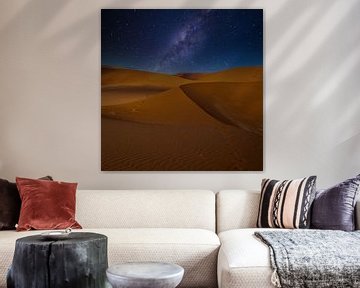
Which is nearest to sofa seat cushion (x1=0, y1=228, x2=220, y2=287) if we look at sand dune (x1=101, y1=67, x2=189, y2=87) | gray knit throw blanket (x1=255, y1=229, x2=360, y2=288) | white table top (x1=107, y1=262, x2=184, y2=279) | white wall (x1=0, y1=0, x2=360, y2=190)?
gray knit throw blanket (x1=255, y1=229, x2=360, y2=288)

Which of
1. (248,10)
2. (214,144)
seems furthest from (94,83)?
(248,10)

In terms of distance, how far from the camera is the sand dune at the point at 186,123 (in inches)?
184

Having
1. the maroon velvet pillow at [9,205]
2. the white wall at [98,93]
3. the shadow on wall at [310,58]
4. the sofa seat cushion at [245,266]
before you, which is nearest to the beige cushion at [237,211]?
the white wall at [98,93]

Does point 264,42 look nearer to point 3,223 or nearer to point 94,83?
point 94,83

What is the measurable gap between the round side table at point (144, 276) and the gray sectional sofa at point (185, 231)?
459 mm

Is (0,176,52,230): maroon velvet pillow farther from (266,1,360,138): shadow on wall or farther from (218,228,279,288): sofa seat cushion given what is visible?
(266,1,360,138): shadow on wall

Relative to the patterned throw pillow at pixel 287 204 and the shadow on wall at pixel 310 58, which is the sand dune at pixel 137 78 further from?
the patterned throw pillow at pixel 287 204

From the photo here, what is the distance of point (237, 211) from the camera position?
4266 mm

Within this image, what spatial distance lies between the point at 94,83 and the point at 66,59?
0.98 ft

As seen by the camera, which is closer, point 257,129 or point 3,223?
point 3,223

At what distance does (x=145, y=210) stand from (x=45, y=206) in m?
0.72

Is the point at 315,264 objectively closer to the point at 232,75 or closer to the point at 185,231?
the point at 185,231

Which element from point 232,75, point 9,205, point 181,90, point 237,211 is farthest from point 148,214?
point 232,75

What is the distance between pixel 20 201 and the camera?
13.3ft
